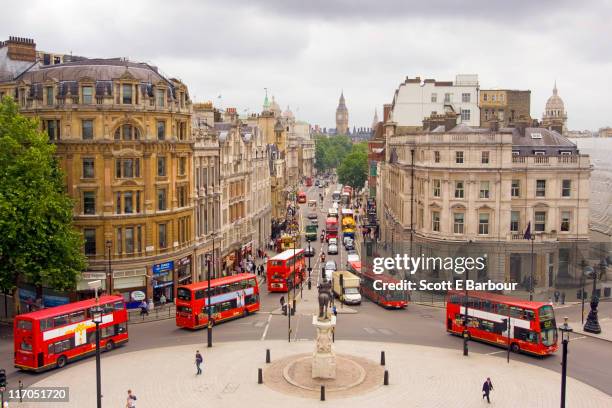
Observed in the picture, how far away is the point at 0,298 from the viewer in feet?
174

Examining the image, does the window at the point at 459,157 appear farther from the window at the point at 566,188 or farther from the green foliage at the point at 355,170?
the green foliage at the point at 355,170

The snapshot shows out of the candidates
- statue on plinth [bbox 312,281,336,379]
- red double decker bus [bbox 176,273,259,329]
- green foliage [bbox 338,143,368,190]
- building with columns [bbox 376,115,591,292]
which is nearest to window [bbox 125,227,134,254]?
red double decker bus [bbox 176,273,259,329]

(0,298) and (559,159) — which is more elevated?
(559,159)

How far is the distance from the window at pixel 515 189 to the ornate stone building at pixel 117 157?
91.6 ft

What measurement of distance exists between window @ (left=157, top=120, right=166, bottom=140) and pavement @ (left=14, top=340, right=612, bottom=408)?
60.3 feet

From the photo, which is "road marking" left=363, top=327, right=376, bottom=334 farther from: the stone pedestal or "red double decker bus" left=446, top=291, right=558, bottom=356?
the stone pedestal

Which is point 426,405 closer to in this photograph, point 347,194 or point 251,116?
point 251,116

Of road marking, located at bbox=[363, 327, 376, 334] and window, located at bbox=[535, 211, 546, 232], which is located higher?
window, located at bbox=[535, 211, 546, 232]

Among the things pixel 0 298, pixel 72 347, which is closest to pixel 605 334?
pixel 72 347

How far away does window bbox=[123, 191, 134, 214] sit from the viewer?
166 feet

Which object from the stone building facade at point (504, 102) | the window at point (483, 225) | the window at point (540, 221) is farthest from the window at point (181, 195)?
the stone building facade at point (504, 102)

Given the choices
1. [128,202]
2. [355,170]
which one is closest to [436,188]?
[128,202]

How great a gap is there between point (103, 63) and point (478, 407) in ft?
124

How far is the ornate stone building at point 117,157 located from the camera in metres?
49.1
